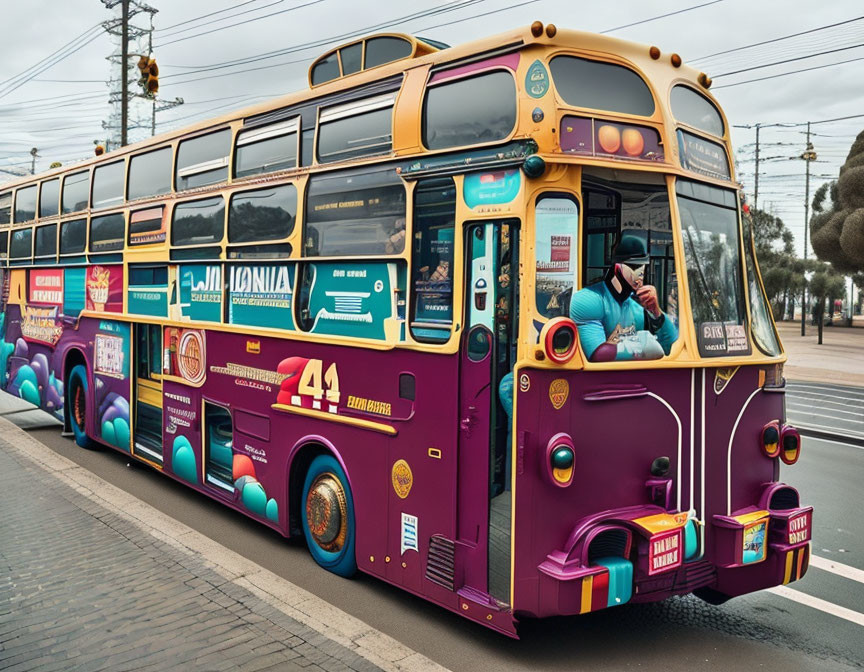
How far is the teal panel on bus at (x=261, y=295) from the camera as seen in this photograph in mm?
6930

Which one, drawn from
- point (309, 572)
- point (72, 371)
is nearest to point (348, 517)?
point (309, 572)

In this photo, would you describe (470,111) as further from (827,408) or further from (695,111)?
(827,408)

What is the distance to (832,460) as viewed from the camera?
11.9 metres

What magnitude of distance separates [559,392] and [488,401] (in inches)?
19.1

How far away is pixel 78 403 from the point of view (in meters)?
11.7

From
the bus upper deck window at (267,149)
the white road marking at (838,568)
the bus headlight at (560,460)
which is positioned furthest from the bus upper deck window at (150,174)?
the white road marking at (838,568)

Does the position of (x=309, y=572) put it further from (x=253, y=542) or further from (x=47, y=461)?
(x=47, y=461)

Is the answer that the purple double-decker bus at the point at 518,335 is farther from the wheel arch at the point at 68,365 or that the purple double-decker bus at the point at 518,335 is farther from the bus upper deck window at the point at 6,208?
the bus upper deck window at the point at 6,208

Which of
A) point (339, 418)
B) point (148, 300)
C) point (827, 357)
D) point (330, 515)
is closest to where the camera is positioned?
point (339, 418)

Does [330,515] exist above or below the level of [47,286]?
below

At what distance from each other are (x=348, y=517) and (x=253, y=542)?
162 centimetres

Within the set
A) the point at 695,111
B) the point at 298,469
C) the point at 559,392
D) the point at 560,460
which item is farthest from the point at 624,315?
the point at 298,469

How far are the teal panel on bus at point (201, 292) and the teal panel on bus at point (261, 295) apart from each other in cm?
29

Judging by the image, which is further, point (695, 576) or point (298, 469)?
point (298, 469)
